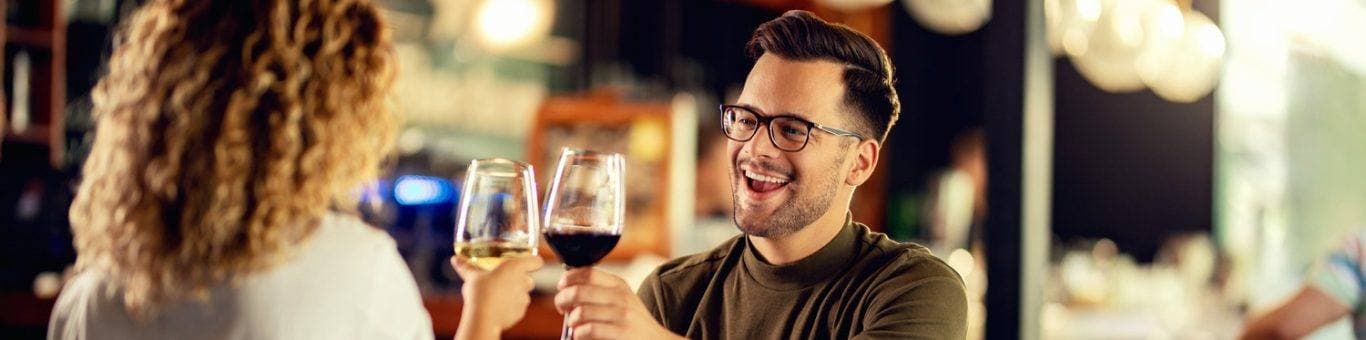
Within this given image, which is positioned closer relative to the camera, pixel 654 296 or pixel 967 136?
pixel 654 296

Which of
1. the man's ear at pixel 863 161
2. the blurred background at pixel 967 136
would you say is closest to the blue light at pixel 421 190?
the blurred background at pixel 967 136

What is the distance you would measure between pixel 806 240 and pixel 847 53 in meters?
0.23

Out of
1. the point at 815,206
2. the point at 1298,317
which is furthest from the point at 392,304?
the point at 1298,317

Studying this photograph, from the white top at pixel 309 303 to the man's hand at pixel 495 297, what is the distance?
0.08 meters

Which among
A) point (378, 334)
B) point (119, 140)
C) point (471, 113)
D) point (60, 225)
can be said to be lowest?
point (60, 225)

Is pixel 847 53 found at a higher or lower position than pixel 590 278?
higher

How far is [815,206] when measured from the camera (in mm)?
1433

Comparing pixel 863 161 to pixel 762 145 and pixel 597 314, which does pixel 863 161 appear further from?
pixel 597 314

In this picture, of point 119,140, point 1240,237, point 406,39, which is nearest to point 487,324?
point 119,140

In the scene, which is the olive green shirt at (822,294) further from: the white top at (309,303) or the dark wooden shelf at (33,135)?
the dark wooden shelf at (33,135)

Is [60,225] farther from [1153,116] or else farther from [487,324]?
[1153,116]

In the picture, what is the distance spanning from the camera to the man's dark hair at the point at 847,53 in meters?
1.39

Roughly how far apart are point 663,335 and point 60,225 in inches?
172

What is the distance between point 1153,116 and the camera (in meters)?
7.61
